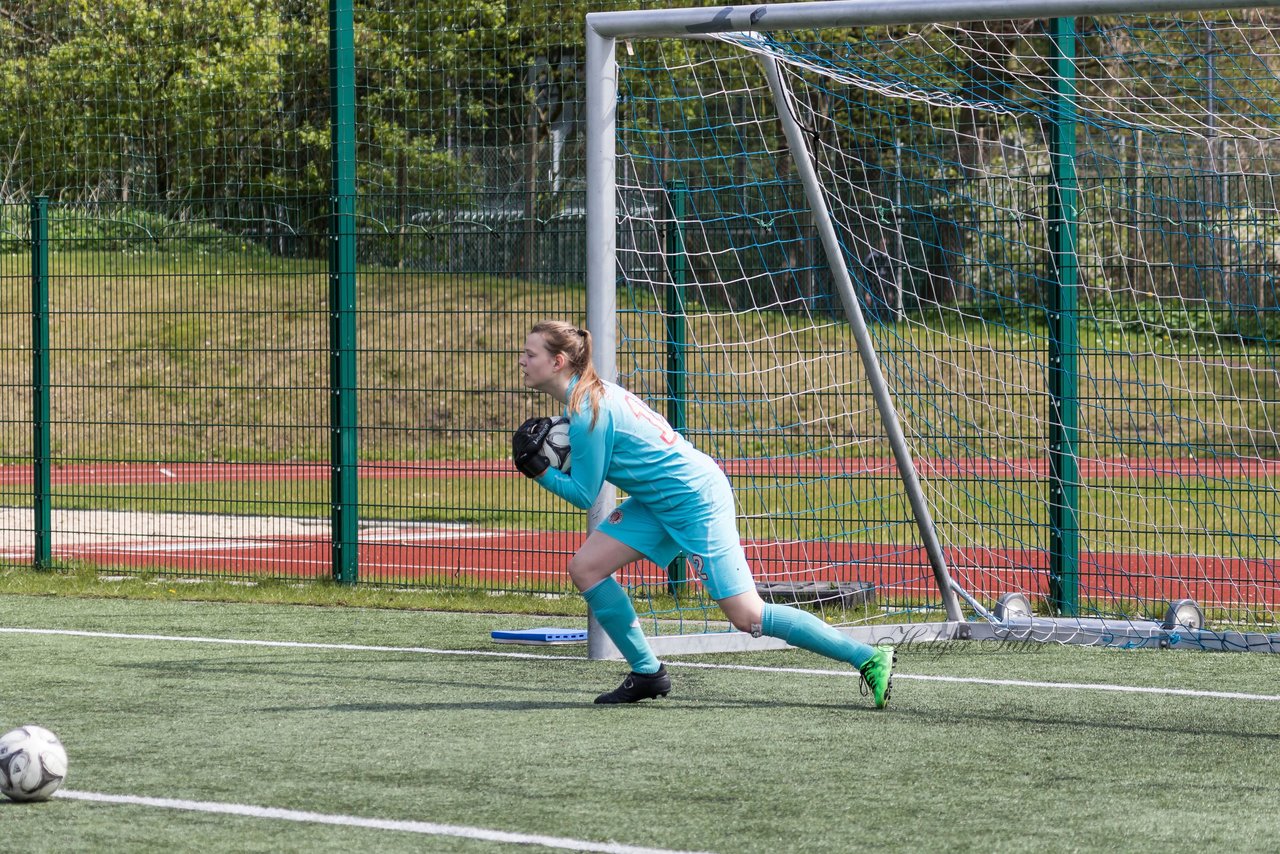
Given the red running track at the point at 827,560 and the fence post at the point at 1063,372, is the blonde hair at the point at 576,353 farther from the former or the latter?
the fence post at the point at 1063,372

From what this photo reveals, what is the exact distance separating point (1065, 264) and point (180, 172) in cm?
661

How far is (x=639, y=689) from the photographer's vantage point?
23.7ft

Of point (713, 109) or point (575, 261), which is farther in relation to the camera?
point (713, 109)

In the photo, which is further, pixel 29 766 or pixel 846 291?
pixel 846 291

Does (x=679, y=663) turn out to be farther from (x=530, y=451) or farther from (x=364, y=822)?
(x=364, y=822)

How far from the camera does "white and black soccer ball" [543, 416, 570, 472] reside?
669 cm

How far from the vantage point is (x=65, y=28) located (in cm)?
1573

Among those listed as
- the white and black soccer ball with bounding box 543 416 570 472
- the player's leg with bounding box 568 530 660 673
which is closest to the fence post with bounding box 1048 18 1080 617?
the player's leg with bounding box 568 530 660 673

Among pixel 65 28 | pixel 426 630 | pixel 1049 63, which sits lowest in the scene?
pixel 426 630

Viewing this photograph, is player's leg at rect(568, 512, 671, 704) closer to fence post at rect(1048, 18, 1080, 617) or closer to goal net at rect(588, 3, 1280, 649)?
goal net at rect(588, 3, 1280, 649)

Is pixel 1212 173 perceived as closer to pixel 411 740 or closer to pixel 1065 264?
pixel 1065 264

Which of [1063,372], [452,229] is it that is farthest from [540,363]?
[452,229]

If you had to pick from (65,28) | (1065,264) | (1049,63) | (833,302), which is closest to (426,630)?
(833,302)

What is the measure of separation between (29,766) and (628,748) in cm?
203
